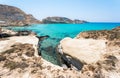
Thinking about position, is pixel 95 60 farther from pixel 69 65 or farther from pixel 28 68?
pixel 28 68

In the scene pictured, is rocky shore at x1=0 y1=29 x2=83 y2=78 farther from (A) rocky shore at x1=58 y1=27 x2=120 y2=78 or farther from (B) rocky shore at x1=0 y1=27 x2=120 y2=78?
(A) rocky shore at x1=58 y1=27 x2=120 y2=78

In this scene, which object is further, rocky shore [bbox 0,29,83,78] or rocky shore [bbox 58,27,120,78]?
rocky shore [bbox 0,29,83,78]

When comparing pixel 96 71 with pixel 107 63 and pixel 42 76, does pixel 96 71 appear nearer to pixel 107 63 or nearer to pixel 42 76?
pixel 107 63

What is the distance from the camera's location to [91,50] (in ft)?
83.1

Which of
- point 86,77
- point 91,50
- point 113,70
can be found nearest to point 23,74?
point 86,77

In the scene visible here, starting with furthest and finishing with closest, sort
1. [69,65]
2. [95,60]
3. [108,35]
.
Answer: [108,35] → [69,65] → [95,60]

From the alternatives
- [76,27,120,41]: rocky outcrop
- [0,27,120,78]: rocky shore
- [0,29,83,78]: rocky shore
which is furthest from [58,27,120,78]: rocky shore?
[0,29,83,78]: rocky shore

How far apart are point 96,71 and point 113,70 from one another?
175 cm

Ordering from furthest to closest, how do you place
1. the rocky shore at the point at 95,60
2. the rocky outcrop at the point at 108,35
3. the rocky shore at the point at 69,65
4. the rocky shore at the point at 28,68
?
the rocky outcrop at the point at 108,35
the rocky shore at the point at 28,68
the rocky shore at the point at 69,65
the rocky shore at the point at 95,60

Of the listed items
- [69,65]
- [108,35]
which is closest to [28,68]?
[69,65]

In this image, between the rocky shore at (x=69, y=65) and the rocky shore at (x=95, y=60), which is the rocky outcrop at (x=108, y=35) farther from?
the rocky shore at (x=69, y=65)

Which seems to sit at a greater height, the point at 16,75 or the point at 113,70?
the point at 113,70

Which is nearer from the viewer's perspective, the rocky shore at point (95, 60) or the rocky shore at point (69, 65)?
the rocky shore at point (95, 60)

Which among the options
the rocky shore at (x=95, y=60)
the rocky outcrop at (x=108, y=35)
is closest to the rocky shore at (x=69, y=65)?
the rocky shore at (x=95, y=60)
